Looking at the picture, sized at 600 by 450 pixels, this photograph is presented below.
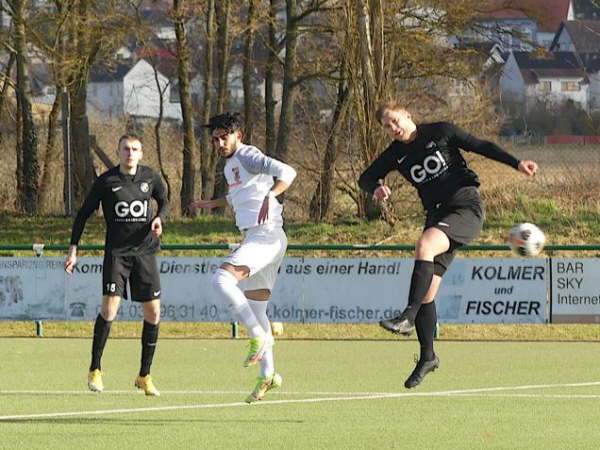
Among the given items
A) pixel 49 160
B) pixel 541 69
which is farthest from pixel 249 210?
pixel 541 69

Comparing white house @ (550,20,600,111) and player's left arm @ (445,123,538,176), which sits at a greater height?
white house @ (550,20,600,111)

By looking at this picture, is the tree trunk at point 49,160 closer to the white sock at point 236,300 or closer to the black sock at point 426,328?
the white sock at point 236,300

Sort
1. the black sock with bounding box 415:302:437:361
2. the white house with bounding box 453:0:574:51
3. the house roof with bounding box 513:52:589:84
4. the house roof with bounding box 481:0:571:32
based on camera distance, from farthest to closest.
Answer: the house roof with bounding box 513:52:589:84
the white house with bounding box 453:0:574:51
the house roof with bounding box 481:0:571:32
the black sock with bounding box 415:302:437:361

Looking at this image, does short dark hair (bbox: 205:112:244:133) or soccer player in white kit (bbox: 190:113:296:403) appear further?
short dark hair (bbox: 205:112:244:133)

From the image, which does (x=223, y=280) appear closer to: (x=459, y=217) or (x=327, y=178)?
(x=459, y=217)

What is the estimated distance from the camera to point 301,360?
1535 cm

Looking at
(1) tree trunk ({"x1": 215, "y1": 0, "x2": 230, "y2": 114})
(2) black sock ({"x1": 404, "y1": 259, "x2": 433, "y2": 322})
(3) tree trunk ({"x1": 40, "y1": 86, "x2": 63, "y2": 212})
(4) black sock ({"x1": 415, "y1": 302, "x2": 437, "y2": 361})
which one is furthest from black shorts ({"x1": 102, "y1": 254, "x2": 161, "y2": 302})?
(3) tree trunk ({"x1": 40, "y1": 86, "x2": 63, "y2": 212})

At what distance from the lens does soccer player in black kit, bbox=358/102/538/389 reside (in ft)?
33.2

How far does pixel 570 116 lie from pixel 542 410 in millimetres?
23817

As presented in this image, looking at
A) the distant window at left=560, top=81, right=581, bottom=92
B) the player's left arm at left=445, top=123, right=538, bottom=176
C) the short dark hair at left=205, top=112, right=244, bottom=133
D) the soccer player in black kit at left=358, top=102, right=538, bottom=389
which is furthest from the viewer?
the distant window at left=560, top=81, right=581, bottom=92

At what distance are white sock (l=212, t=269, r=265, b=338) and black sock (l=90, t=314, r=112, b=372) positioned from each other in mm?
1409

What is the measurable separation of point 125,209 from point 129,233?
21cm

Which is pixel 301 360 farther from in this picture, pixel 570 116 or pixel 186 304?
pixel 570 116

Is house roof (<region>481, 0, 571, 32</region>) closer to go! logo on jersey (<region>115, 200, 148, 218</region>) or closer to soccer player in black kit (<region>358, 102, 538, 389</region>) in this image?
go! logo on jersey (<region>115, 200, 148, 218</region>)
